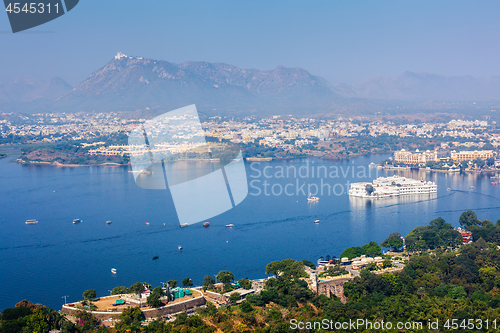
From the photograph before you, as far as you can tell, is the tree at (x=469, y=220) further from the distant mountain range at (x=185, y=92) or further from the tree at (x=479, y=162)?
the distant mountain range at (x=185, y=92)

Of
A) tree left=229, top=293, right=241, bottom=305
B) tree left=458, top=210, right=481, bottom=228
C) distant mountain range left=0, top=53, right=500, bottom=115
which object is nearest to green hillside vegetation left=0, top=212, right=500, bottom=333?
tree left=229, top=293, right=241, bottom=305

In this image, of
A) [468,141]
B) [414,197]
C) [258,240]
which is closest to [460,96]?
[468,141]

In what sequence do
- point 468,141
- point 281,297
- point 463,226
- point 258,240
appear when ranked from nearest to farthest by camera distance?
point 281,297 < point 258,240 < point 463,226 < point 468,141

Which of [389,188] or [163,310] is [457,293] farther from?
[389,188]

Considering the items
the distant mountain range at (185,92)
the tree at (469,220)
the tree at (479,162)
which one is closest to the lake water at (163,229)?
the tree at (469,220)

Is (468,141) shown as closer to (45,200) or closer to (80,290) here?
(45,200)

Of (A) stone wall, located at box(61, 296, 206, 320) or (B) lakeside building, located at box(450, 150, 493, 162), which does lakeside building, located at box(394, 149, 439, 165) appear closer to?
(B) lakeside building, located at box(450, 150, 493, 162)
